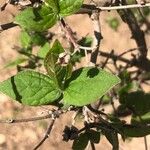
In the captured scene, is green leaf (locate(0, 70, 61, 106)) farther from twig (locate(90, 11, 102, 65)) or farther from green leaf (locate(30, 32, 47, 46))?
green leaf (locate(30, 32, 47, 46))

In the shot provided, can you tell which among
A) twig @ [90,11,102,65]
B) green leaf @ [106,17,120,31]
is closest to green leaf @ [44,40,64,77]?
twig @ [90,11,102,65]

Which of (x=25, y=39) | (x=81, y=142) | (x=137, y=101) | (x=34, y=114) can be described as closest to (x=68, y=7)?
(x=81, y=142)

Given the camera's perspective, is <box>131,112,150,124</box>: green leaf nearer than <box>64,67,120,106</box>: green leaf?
No

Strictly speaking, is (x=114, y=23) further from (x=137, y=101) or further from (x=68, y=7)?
(x=68, y=7)

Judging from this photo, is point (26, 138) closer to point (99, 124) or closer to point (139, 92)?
point (139, 92)

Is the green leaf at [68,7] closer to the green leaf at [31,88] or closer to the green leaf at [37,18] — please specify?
the green leaf at [37,18]

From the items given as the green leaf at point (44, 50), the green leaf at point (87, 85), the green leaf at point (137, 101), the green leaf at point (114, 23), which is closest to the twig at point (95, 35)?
the green leaf at point (87, 85)

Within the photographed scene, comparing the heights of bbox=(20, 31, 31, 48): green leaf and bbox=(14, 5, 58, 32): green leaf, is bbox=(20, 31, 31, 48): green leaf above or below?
below
